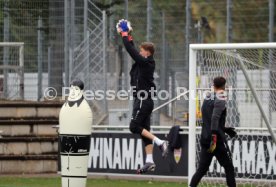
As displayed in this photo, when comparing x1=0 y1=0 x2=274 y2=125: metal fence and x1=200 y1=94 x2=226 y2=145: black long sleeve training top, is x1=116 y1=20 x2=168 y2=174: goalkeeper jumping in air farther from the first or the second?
x1=0 y1=0 x2=274 y2=125: metal fence

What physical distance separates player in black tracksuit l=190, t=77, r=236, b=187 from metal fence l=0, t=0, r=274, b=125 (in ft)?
18.0

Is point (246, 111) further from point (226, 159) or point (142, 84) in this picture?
point (142, 84)

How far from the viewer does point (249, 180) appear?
18.3 m

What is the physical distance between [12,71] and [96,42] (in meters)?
1.94

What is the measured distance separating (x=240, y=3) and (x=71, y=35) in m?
3.92

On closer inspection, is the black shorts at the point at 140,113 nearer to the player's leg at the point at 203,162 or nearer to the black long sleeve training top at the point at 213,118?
the black long sleeve training top at the point at 213,118

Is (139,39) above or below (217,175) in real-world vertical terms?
above

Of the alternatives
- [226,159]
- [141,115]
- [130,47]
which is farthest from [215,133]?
[130,47]

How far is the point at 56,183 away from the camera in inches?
744

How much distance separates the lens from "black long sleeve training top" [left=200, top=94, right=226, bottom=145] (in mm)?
15180

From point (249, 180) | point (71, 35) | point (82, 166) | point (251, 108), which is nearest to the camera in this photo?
point (82, 166)

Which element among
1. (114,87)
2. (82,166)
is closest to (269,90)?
Answer: (114,87)

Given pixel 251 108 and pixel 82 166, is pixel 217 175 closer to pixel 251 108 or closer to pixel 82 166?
pixel 251 108

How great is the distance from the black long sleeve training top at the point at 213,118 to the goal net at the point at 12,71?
6.73m
